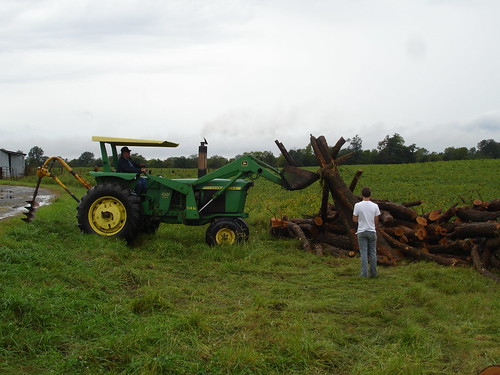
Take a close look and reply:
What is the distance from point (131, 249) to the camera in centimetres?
1069

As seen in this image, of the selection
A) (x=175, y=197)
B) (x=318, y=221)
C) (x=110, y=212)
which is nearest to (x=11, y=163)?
(x=110, y=212)

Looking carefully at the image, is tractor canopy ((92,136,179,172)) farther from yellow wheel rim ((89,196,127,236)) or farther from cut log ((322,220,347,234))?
cut log ((322,220,347,234))

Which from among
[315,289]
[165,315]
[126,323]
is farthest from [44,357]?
[315,289]

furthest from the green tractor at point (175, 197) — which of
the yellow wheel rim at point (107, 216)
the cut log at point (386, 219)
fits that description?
the cut log at point (386, 219)

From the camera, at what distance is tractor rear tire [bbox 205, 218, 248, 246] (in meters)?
10.8

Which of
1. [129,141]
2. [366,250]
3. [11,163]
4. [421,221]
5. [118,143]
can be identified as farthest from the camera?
[11,163]

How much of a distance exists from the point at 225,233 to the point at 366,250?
11.1ft

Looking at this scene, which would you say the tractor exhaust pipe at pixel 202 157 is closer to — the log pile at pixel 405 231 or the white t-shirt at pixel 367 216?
the log pile at pixel 405 231

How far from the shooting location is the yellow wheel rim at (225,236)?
10.8m

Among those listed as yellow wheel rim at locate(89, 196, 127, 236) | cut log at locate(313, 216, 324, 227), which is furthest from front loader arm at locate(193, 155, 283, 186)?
yellow wheel rim at locate(89, 196, 127, 236)

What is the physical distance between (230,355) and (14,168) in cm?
5454

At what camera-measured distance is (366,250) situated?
28.1 feet

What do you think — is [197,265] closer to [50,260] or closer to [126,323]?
[50,260]

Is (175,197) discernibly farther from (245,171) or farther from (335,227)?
(335,227)
